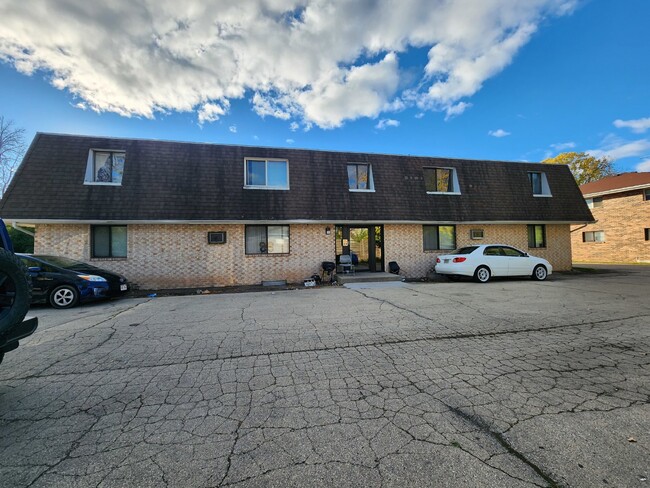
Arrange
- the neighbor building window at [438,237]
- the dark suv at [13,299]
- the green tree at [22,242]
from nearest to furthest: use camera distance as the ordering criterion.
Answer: the dark suv at [13,299], the neighbor building window at [438,237], the green tree at [22,242]

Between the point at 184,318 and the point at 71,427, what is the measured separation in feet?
13.3

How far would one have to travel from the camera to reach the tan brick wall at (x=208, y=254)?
11.4 m

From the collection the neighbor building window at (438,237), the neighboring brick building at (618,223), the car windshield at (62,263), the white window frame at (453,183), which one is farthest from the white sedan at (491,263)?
the neighboring brick building at (618,223)

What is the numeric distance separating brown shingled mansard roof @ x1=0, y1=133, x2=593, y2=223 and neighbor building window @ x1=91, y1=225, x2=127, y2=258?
0.87 m

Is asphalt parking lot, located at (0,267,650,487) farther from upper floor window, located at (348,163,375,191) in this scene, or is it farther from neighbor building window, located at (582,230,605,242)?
neighbor building window, located at (582,230,605,242)

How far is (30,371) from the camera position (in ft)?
12.4

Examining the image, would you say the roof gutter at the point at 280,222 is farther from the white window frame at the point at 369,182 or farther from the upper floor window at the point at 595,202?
the upper floor window at the point at 595,202

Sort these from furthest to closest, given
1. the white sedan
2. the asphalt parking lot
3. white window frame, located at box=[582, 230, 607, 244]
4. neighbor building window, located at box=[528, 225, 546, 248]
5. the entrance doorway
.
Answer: white window frame, located at box=[582, 230, 607, 244], neighbor building window, located at box=[528, 225, 546, 248], the entrance doorway, the white sedan, the asphalt parking lot

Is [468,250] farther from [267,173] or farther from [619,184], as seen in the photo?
[619,184]

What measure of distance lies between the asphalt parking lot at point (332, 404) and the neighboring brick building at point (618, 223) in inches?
975

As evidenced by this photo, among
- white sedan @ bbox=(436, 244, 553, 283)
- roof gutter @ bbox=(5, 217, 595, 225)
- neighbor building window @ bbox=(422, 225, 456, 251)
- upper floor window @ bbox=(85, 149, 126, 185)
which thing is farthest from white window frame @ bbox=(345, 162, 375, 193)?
upper floor window @ bbox=(85, 149, 126, 185)

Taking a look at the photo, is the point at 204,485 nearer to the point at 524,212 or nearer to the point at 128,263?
the point at 128,263

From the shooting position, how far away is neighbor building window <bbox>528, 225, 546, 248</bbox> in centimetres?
1606

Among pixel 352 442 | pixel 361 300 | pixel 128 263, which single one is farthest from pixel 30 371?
pixel 128 263
